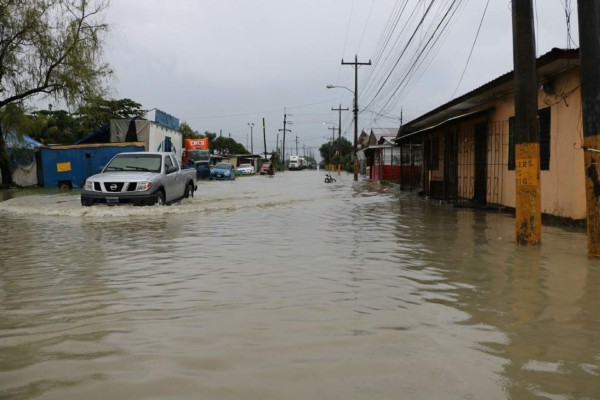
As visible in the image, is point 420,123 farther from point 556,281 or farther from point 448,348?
point 448,348

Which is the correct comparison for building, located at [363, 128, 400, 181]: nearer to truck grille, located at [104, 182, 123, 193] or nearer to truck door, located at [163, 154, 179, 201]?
truck door, located at [163, 154, 179, 201]

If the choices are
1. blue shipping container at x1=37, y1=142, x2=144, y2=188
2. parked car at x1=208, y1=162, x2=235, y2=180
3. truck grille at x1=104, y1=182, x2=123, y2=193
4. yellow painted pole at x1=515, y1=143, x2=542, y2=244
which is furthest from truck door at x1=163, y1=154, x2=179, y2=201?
parked car at x1=208, y1=162, x2=235, y2=180

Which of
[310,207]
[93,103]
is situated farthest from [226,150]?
[310,207]

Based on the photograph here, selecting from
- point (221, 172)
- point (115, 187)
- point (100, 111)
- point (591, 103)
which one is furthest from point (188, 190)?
point (221, 172)

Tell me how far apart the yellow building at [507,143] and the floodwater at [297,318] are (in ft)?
7.53

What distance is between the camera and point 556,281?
5.68m

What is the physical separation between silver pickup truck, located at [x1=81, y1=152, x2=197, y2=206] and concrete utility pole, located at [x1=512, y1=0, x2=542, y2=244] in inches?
325

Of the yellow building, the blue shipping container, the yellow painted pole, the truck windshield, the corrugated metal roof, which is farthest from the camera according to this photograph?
the blue shipping container

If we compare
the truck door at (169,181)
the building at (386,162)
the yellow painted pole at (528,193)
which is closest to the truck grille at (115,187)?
the truck door at (169,181)

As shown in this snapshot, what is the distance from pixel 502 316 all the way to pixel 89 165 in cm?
2380

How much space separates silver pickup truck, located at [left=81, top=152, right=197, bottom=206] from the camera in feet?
40.5

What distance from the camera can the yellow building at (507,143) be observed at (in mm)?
10195

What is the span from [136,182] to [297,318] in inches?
357

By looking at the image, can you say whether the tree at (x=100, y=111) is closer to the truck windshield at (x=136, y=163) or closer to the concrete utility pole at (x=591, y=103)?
the truck windshield at (x=136, y=163)
